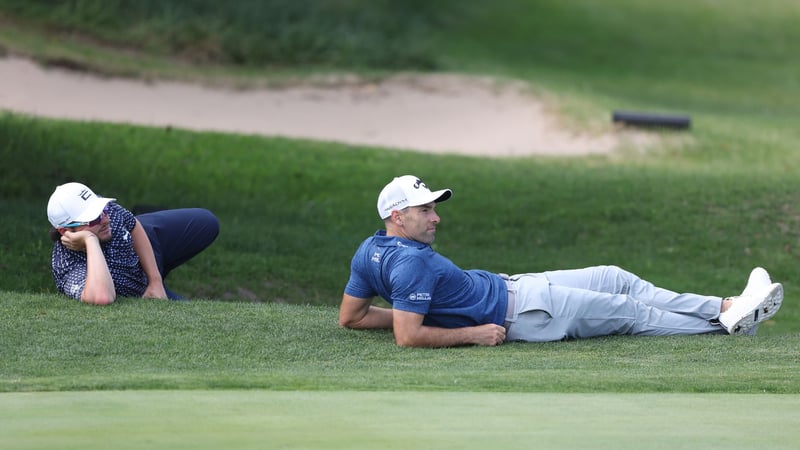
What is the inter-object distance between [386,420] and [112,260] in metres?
3.94

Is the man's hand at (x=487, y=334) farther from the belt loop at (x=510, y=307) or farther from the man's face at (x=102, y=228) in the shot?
the man's face at (x=102, y=228)

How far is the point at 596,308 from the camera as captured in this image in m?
8.01

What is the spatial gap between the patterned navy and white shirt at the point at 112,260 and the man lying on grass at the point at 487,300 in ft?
5.29

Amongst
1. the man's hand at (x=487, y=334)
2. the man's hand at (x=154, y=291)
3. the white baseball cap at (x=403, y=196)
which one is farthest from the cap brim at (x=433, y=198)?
the man's hand at (x=154, y=291)

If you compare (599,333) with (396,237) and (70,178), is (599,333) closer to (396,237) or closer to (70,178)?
(396,237)

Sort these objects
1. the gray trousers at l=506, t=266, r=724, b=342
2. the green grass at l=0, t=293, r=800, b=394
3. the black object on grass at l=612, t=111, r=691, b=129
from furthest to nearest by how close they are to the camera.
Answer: the black object on grass at l=612, t=111, r=691, b=129 → the gray trousers at l=506, t=266, r=724, b=342 → the green grass at l=0, t=293, r=800, b=394

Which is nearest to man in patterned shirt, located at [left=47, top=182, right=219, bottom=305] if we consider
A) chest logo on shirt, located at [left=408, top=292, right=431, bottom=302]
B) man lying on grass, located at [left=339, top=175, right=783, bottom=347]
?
man lying on grass, located at [left=339, top=175, right=783, bottom=347]

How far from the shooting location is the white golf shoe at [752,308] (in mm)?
8060

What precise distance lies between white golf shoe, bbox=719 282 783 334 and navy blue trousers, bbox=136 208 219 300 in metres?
3.83

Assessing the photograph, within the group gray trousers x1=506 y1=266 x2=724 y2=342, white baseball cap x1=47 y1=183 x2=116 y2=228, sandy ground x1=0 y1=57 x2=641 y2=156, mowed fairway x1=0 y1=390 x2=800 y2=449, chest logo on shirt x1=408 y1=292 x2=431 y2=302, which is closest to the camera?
mowed fairway x1=0 y1=390 x2=800 y2=449

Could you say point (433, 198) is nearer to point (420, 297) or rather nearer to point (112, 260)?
point (420, 297)

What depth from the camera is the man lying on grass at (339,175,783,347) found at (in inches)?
300

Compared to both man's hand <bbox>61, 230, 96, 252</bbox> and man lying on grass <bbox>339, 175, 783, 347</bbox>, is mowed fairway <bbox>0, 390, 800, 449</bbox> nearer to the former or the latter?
man lying on grass <bbox>339, 175, 783, 347</bbox>

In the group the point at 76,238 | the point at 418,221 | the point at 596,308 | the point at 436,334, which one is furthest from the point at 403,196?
the point at 76,238
